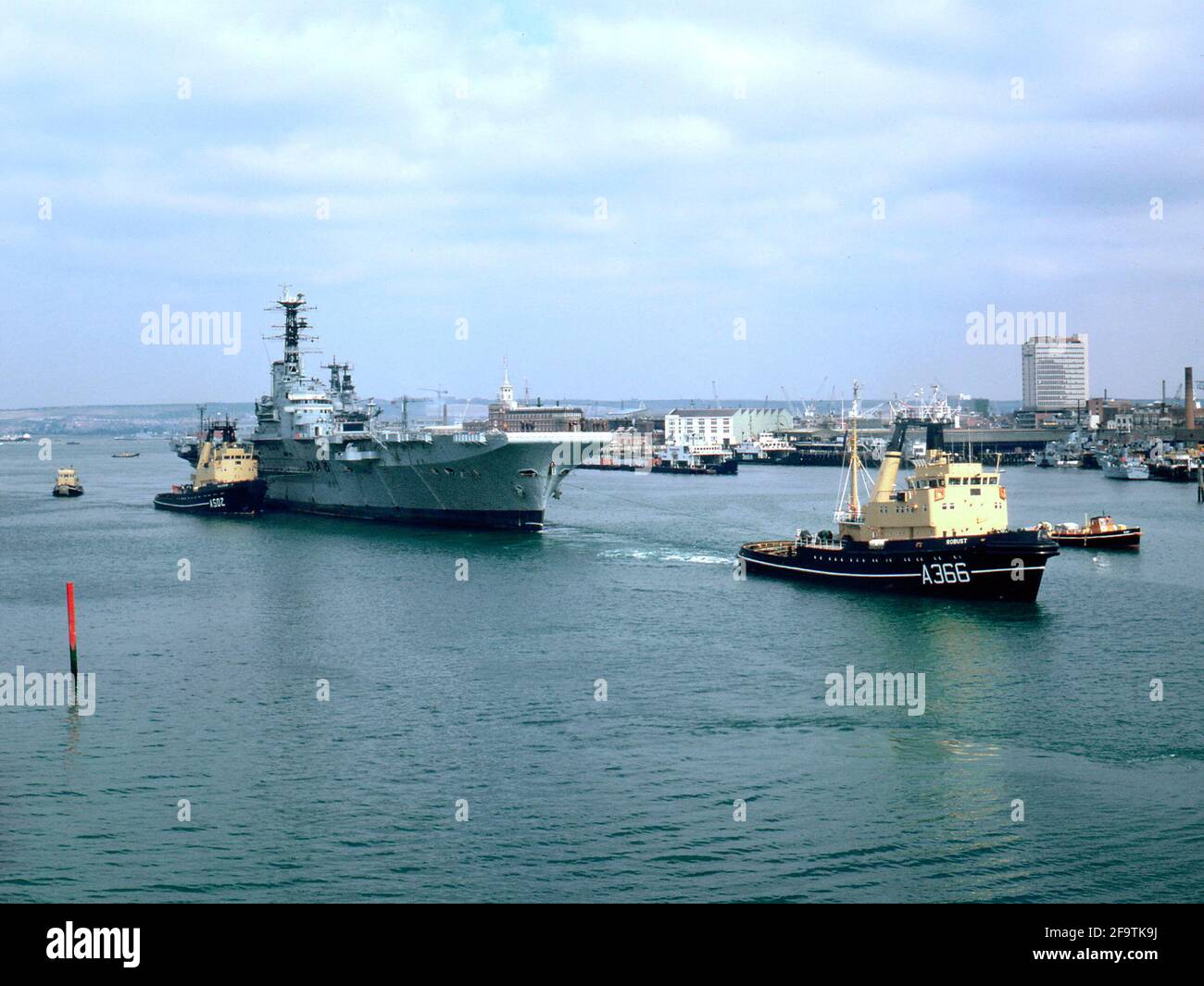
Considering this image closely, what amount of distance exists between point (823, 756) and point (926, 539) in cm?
1640

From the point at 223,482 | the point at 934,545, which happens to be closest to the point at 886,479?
the point at 934,545

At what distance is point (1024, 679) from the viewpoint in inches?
911

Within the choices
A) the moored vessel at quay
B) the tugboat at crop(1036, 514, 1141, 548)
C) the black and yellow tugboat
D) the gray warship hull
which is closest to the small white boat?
the moored vessel at quay

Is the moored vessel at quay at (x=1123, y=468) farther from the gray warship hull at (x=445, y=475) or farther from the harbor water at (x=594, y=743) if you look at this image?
the harbor water at (x=594, y=743)

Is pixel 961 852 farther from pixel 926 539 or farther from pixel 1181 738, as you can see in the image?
pixel 926 539

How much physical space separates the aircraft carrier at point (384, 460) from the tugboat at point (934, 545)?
12300 millimetres

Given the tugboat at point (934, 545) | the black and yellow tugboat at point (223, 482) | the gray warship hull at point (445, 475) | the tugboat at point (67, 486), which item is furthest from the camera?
the tugboat at point (67, 486)

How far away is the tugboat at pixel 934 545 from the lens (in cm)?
3200

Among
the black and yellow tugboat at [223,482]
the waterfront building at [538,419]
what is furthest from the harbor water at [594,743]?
the waterfront building at [538,419]

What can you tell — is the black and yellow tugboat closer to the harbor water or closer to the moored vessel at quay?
the harbor water

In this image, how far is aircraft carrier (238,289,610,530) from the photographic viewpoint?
48.1m

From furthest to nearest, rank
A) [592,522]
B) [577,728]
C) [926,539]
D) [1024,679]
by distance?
[592,522], [926,539], [1024,679], [577,728]
